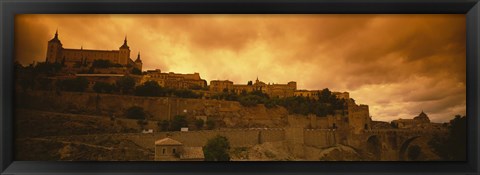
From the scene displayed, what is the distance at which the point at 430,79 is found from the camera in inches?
106

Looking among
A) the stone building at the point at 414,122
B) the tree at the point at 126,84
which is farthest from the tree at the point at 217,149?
the stone building at the point at 414,122

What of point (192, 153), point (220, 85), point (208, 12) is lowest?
point (192, 153)

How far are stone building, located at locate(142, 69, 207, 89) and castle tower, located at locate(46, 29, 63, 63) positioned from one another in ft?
1.58

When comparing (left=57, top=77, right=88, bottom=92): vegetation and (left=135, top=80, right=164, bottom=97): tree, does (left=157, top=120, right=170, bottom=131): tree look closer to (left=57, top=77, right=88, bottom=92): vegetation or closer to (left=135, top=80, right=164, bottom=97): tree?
(left=135, top=80, right=164, bottom=97): tree

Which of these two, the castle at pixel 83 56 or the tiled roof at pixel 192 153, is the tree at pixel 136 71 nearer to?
the castle at pixel 83 56

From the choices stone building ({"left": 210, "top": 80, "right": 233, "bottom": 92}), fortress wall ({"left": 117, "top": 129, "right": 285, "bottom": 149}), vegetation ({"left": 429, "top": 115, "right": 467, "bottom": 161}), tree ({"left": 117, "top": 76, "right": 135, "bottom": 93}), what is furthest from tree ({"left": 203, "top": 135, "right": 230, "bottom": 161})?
vegetation ({"left": 429, "top": 115, "right": 467, "bottom": 161})

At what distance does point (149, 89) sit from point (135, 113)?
0.50ft

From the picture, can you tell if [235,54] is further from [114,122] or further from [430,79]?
[430,79]

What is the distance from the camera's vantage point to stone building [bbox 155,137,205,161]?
265cm

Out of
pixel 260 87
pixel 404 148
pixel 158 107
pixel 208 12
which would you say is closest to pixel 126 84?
pixel 158 107

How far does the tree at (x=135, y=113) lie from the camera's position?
8.76ft

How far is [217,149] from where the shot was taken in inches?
105

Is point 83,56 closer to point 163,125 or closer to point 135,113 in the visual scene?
point 135,113

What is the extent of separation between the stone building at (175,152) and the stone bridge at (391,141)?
850 millimetres
